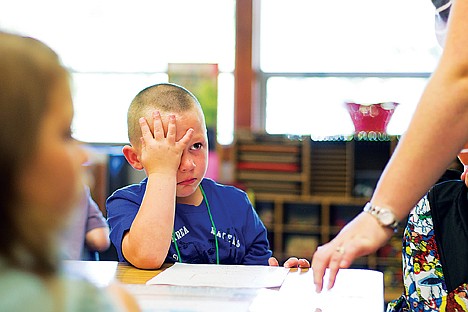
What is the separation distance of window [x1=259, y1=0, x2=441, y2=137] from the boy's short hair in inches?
139

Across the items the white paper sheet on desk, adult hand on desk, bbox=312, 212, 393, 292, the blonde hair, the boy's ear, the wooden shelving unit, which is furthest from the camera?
the wooden shelving unit

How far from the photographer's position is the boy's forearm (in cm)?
145

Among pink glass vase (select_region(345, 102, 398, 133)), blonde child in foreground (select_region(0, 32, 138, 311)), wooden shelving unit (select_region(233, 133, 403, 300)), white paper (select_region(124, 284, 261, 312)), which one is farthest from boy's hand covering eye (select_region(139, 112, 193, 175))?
wooden shelving unit (select_region(233, 133, 403, 300))

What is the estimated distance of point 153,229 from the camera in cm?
147

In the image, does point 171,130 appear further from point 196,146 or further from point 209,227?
point 209,227

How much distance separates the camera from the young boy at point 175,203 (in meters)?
1.48

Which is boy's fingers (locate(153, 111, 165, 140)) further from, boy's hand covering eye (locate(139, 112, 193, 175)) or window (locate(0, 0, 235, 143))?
window (locate(0, 0, 235, 143))

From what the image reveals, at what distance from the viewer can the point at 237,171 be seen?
4859mm

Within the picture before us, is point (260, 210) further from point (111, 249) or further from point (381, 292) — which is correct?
point (381, 292)

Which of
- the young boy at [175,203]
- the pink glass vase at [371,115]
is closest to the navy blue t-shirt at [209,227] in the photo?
the young boy at [175,203]

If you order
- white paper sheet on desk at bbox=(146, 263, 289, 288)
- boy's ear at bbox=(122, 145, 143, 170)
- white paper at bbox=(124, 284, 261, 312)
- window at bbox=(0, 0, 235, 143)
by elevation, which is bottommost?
white paper sheet on desk at bbox=(146, 263, 289, 288)

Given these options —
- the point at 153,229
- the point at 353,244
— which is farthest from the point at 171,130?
the point at 353,244

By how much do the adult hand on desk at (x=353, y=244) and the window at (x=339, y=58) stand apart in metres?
4.06

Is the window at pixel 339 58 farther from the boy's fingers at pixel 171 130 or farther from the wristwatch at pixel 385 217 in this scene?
the wristwatch at pixel 385 217
